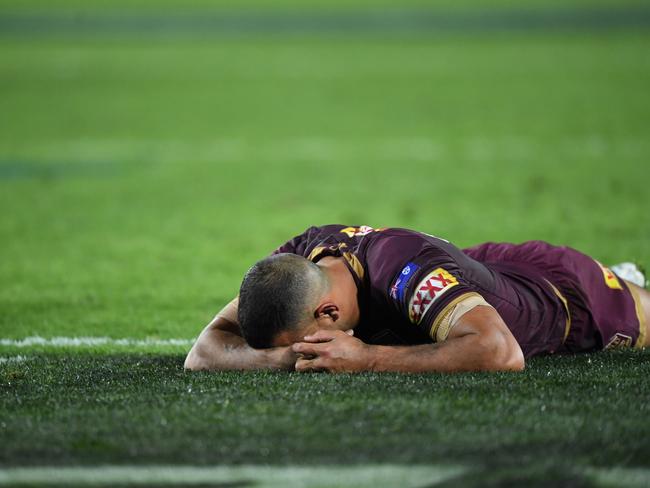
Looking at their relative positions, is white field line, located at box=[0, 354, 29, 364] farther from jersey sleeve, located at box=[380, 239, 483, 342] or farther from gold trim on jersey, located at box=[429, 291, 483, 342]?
gold trim on jersey, located at box=[429, 291, 483, 342]

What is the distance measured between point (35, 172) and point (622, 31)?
20625 millimetres

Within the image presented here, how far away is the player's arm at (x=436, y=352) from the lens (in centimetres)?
391

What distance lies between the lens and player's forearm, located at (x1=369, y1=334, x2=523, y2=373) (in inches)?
154

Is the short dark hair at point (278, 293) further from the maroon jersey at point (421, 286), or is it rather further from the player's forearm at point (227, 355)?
the maroon jersey at point (421, 286)

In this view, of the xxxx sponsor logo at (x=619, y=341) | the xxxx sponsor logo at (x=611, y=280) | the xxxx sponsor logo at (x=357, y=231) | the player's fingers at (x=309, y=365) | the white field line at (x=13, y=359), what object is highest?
the xxxx sponsor logo at (x=357, y=231)

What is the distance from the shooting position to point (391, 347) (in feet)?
13.4

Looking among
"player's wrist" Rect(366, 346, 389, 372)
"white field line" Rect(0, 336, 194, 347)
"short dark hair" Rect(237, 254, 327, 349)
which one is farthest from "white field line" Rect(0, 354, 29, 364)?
"player's wrist" Rect(366, 346, 389, 372)

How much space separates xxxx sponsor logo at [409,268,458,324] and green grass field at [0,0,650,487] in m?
0.23

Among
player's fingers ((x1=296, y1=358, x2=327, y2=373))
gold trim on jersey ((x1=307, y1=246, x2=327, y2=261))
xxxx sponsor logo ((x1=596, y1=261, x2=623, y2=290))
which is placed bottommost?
player's fingers ((x1=296, y1=358, x2=327, y2=373))

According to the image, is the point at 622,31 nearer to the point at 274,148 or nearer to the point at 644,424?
the point at 274,148

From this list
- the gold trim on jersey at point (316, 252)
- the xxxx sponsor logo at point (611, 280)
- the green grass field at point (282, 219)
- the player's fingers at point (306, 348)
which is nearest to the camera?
the green grass field at point (282, 219)


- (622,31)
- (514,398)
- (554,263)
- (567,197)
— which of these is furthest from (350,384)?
(622,31)

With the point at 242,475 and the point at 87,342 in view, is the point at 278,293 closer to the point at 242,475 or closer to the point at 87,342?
the point at 242,475

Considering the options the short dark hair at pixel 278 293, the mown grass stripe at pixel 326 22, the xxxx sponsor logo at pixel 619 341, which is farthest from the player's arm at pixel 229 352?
the mown grass stripe at pixel 326 22
